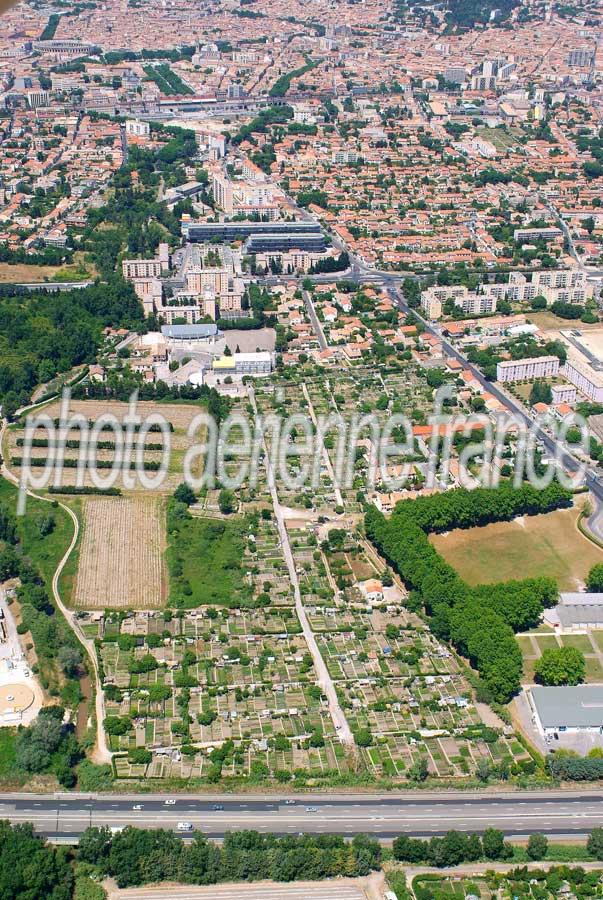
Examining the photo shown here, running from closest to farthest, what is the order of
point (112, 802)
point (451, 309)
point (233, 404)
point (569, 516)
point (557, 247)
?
point (112, 802) < point (569, 516) < point (233, 404) < point (451, 309) < point (557, 247)

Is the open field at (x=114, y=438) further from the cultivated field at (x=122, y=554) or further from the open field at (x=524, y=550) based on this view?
the open field at (x=524, y=550)

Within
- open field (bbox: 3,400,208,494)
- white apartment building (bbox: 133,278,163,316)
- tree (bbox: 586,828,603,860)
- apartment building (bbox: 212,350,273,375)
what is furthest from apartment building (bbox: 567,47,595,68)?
tree (bbox: 586,828,603,860)

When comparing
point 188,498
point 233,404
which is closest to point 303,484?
point 188,498

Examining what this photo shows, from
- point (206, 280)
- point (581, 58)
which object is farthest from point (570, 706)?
point (581, 58)

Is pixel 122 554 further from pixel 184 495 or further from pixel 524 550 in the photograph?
pixel 524 550

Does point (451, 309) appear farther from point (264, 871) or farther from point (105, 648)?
point (264, 871)

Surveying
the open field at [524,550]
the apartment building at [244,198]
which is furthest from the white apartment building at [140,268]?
the open field at [524,550]
